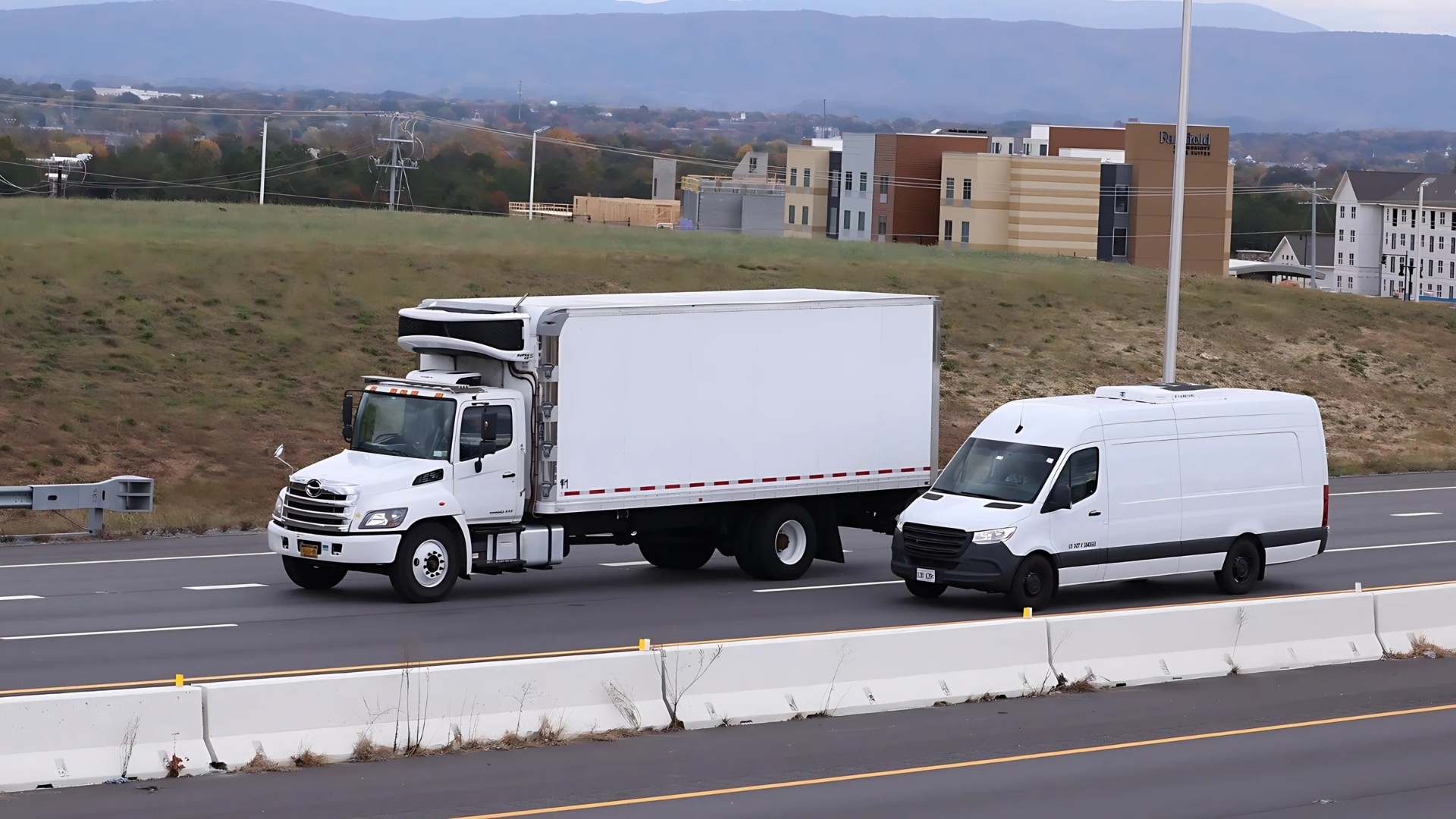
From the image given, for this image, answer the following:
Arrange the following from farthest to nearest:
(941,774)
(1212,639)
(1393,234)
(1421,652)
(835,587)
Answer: (1393,234) → (835,587) → (1421,652) → (1212,639) → (941,774)

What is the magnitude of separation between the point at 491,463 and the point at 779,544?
3982 millimetres

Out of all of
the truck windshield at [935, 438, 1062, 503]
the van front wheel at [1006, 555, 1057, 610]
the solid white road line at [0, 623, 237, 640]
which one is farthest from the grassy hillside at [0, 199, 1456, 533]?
the van front wheel at [1006, 555, 1057, 610]

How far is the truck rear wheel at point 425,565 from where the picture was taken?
65.4 ft

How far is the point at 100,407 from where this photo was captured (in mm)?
36375

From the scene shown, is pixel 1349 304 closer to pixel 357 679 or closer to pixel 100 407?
pixel 100 407

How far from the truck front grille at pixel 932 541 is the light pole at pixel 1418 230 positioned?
146 metres

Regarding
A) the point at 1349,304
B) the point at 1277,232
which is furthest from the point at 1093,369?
the point at 1277,232

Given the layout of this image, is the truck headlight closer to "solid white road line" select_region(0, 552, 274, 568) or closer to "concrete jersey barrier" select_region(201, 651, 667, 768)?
"solid white road line" select_region(0, 552, 274, 568)

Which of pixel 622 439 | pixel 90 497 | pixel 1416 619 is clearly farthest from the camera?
pixel 90 497

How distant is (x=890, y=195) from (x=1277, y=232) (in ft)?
247

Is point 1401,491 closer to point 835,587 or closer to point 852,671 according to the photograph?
point 835,587

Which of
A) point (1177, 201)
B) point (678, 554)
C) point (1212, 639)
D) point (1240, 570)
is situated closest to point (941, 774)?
point (1212, 639)

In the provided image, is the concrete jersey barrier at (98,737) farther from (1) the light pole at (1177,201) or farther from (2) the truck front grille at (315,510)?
(1) the light pole at (1177,201)

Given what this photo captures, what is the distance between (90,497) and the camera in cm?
2609
